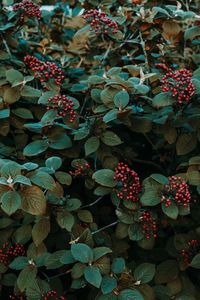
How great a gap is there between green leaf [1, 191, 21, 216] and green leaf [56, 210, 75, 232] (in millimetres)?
212

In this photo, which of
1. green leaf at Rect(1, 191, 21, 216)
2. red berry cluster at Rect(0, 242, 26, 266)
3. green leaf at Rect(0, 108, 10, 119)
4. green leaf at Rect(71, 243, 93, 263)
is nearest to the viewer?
green leaf at Rect(1, 191, 21, 216)

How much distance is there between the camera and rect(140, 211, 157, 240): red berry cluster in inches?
64.0

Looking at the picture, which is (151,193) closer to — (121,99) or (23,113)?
(121,99)

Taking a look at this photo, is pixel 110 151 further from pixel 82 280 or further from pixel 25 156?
pixel 82 280

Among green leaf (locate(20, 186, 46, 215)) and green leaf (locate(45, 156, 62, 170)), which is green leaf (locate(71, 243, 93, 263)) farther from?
green leaf (locate(45, 156, 62, 170))

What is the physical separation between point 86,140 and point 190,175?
402mm

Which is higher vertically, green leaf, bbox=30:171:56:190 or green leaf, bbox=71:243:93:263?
green leaf, bbox=30:171:56:190

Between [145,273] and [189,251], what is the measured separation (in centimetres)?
20

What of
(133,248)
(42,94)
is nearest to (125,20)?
(42,94)

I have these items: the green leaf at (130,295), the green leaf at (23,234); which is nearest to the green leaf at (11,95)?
the green leaf at (23,234)

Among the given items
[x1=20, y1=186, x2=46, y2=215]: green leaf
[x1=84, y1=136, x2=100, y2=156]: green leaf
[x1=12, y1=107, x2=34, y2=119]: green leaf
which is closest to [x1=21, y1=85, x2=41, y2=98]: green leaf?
[x1=12, y1=107, x2=34, y2=119]: green leaf

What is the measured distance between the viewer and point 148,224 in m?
1.65

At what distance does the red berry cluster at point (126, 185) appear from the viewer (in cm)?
163

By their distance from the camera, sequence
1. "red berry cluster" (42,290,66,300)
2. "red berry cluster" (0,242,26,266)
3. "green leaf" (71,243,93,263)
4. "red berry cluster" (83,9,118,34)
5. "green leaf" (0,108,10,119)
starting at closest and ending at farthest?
"green leaf" (71,243,93,263)
"red berry cluster" (42,290,66,300)
"red berry cluster" (0,242,26,266)
"green leaf" (0,108,10,119)
"red berry cluster" (83,9,118,34)
